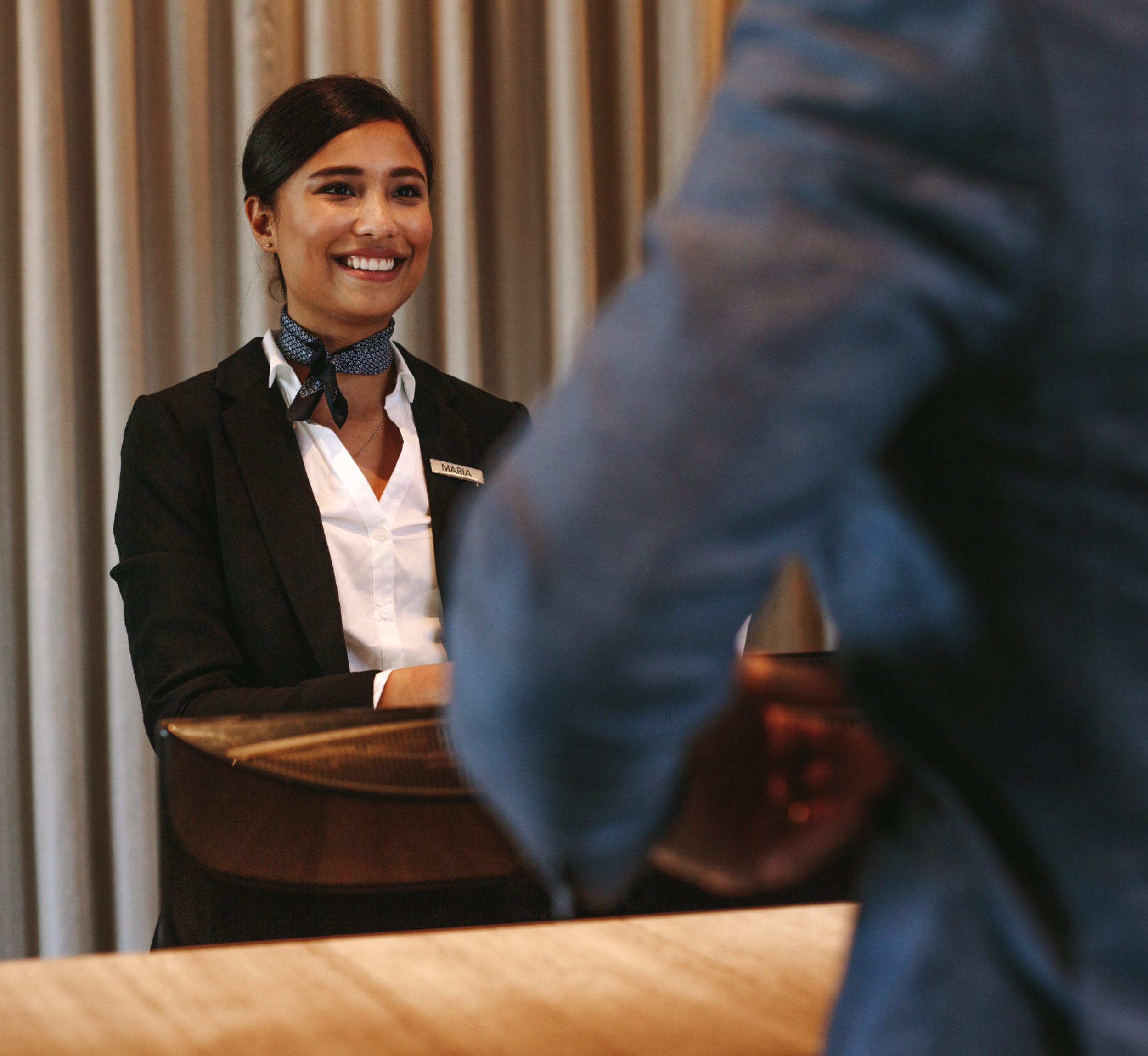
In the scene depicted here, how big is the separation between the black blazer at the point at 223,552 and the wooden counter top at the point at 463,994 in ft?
2.60

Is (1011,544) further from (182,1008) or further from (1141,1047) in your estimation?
(182,1008)

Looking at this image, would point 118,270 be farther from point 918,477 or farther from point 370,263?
point 918,477

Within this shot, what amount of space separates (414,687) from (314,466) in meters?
0.46

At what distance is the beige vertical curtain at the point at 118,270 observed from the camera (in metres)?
2.15

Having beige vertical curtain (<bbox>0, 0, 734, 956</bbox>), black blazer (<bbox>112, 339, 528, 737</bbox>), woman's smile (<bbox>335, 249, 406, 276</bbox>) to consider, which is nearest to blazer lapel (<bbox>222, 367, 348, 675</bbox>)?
black blazer (<bbox>112, 339, 528, 737</bbox>)

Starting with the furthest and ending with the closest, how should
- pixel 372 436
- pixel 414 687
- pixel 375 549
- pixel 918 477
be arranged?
pixel 372 436 < pixel 375 549 < pixel 414 687 < pixel 918 477

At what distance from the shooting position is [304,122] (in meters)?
1.82

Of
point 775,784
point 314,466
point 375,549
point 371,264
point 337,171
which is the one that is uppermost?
point 337,171

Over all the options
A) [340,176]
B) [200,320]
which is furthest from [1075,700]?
[200,320]

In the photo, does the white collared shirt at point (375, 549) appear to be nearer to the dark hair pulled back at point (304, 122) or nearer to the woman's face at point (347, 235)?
the woman's face at point (347, 235)

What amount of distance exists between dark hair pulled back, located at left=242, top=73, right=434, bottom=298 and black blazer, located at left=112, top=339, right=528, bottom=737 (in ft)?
0.99

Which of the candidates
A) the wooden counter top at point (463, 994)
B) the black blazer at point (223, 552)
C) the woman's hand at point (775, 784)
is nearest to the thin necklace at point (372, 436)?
the black blazer at point (223, 552)

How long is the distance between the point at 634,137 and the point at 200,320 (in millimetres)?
999

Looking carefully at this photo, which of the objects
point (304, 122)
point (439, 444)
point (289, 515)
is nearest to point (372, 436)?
point (439, 444)
